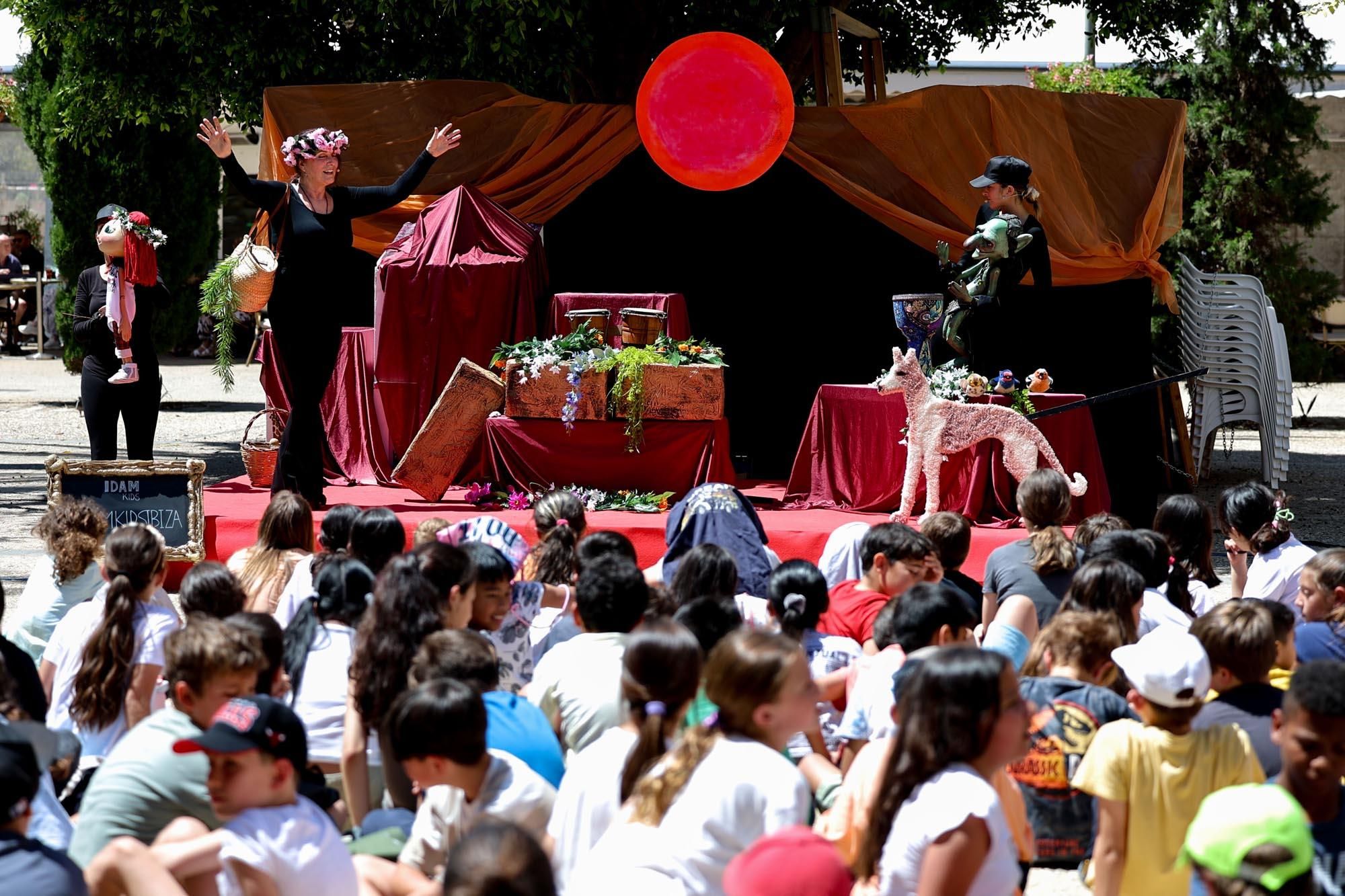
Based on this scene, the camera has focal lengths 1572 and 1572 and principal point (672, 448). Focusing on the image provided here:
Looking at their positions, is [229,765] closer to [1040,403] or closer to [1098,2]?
[1040,403]

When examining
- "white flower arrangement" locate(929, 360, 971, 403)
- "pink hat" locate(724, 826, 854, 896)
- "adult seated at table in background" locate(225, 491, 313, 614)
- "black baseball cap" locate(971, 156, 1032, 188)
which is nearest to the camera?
"pink hat" locate(724, 826, 854, 896)

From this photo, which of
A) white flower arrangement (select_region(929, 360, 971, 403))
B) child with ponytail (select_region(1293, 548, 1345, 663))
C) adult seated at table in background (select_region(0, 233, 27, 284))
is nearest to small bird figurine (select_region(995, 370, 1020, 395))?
white flower arrangement (select_region(929, 360, 971, 403))

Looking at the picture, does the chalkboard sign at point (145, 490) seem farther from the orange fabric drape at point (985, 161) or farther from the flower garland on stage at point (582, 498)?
the orange fabric drape at point (985, 161)

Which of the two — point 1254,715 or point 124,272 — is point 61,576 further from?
point 124,272

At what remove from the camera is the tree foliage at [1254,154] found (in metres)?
16.0

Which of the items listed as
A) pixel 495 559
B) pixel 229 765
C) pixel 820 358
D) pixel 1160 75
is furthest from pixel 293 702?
pixel 1160 75

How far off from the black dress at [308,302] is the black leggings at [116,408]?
2.82 feet

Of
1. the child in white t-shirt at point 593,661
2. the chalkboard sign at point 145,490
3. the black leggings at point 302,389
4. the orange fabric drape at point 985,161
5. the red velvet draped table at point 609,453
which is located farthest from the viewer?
the orange fabric drape at point 985,161

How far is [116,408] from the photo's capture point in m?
8.44

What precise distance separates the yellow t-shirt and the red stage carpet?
4.21 metres

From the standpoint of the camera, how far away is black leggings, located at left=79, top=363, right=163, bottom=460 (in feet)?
27.3

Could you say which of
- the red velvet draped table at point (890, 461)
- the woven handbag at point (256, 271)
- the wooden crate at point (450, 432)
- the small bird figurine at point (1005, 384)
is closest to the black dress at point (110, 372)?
the woven handbag at point (256, 271)

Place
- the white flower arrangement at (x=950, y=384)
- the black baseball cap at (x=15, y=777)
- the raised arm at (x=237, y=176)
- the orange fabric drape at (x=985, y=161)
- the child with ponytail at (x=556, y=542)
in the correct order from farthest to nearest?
the orange fabric drape at (x=985, y=161)
the white flower arrangement at (x=950, y=384)
the raised arm at (x=237, y=176)
the child with ponytail at (x=556, y=542)
the black baseball cap at (x=15, y=777)

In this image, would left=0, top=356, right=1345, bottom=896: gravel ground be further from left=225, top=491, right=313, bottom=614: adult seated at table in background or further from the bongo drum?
the bongo drum
